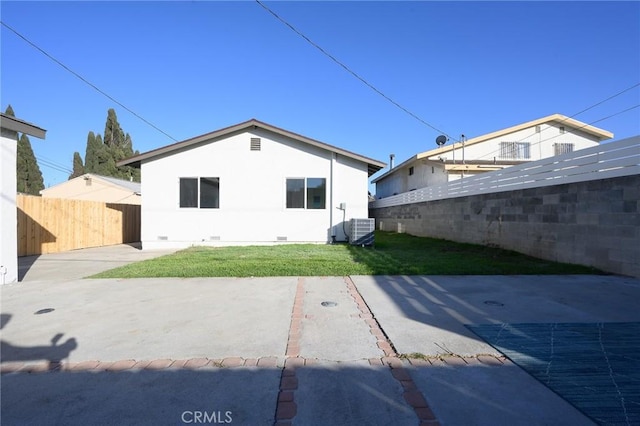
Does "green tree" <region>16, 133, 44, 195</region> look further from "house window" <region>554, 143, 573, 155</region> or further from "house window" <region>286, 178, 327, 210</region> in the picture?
"house window" <region>554, 143, 573, 155</region>

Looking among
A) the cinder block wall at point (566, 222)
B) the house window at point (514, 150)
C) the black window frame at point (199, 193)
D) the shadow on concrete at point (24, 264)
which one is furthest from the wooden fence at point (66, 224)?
the house window at point (514, 150)

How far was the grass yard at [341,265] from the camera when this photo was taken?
7.13m

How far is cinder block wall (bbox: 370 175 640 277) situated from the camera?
251 inches

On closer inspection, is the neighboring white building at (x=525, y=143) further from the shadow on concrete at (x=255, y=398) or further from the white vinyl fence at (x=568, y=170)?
the shadow on concrete at (x=255, y=398)

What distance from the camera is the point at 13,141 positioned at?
6473 mm

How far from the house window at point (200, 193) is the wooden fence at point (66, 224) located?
4350 millimetres

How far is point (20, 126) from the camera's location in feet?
21.2

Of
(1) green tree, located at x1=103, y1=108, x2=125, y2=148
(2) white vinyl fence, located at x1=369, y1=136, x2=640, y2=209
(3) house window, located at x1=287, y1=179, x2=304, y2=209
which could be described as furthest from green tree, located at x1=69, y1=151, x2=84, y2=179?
(2) white vinyl fence, located at x1=369, y1=136, x2=640, y2=209

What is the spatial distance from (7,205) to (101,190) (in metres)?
22.1

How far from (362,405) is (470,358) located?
4.37 feet

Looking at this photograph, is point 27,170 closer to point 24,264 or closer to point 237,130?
point 24,264

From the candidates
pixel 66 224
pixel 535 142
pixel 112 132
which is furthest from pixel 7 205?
pixel 112 132

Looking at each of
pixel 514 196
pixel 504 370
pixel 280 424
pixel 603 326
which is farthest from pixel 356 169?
pixel 280 424

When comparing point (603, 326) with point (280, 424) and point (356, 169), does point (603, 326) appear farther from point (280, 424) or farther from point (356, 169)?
point (356, 169)
